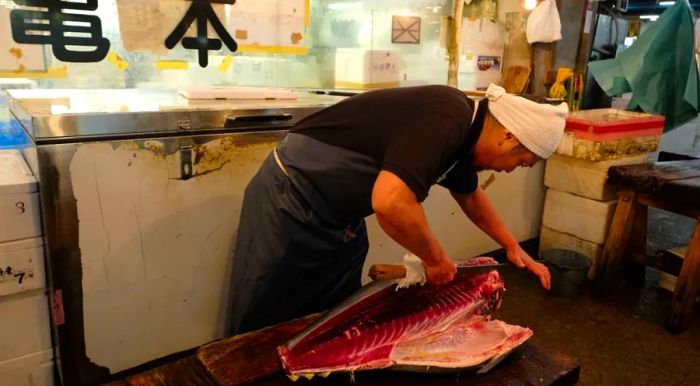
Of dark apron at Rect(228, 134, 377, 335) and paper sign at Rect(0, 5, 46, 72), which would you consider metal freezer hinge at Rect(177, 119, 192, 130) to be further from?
paper sign at Rect(0, 5, 46, 72)

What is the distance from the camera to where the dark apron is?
1.69 m

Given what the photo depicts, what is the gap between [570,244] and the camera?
3635mm

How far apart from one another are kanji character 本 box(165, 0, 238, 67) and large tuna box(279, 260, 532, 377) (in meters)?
1.89

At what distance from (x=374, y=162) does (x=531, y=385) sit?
76cm

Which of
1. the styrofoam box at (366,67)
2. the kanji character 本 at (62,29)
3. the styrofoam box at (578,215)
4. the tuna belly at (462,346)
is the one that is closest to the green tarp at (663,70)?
the styrofoam box at (578,215)

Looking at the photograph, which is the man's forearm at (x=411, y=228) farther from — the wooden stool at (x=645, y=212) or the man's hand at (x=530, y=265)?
the wooden stool at (x=645, y=212)

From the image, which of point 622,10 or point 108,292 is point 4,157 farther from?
point 622,10

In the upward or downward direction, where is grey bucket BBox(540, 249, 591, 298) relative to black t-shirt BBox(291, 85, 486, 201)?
downward

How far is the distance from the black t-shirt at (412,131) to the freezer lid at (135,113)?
491 millimetres

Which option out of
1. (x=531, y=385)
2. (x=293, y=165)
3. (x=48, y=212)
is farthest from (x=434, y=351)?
(x=48, y=212)

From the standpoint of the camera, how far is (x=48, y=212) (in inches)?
71.3

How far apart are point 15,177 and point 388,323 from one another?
144cm

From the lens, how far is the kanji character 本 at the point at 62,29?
7.55 feet

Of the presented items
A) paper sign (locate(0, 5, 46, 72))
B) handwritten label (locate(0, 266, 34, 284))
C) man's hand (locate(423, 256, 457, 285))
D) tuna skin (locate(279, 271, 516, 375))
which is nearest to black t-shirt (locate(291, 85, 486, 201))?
man's hand (locate(423, 256, 457, 285))
